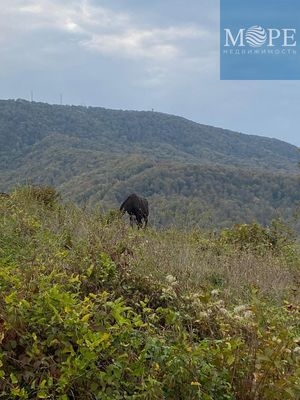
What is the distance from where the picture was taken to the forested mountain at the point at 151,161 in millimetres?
24828

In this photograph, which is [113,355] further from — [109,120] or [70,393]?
[109,120]

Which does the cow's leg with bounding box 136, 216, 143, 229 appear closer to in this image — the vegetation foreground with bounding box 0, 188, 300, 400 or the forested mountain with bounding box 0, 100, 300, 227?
the forested mountain with bounding box 0, 100, 300, 227

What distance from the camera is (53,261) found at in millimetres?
3791

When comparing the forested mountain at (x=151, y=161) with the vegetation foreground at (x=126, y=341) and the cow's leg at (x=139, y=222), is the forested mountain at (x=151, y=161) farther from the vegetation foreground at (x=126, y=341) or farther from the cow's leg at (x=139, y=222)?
the vegetation foreground at (x=126, y=341)

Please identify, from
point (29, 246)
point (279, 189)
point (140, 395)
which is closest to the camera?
point (140, 395)

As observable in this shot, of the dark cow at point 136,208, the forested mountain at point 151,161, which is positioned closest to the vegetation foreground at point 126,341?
the forested mountain at point 151,161

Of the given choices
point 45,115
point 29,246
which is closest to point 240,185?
point 29,246

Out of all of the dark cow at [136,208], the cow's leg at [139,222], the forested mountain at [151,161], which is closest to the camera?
the cow's leg at [139,222]

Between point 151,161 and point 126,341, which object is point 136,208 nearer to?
point 126,341

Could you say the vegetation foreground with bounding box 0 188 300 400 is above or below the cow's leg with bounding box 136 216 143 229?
above

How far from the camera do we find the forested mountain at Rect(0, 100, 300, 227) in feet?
81.5

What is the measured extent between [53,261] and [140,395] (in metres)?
1.63

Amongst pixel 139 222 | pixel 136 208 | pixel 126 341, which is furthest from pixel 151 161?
pixel 126 341

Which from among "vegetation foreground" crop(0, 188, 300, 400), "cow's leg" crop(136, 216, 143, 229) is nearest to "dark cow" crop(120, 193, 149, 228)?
"cow's leg" crop(136, 216, 143, 229)
